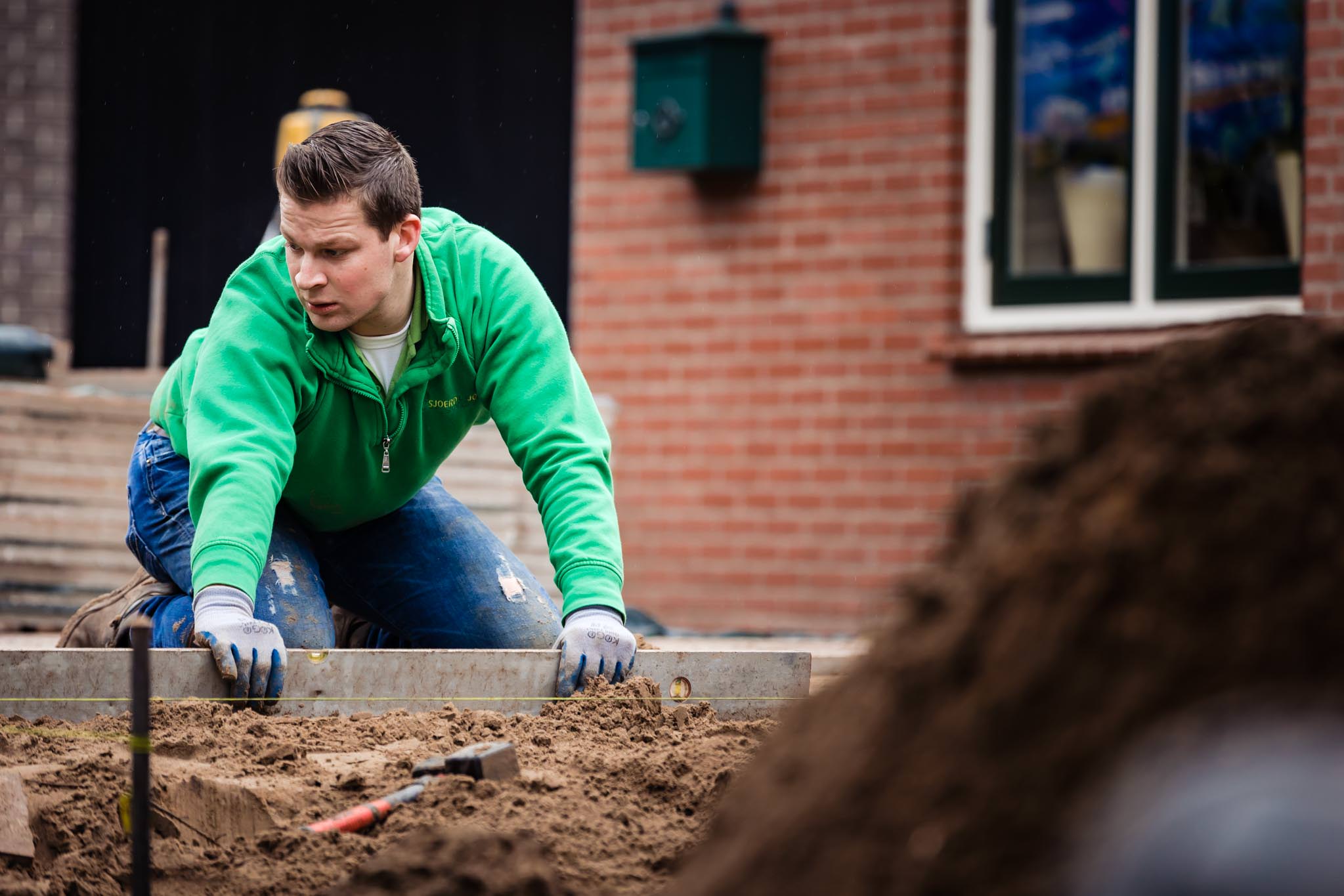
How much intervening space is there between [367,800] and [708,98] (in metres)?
4.96

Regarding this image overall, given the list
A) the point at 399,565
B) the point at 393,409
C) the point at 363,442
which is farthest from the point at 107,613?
the point at 393,409

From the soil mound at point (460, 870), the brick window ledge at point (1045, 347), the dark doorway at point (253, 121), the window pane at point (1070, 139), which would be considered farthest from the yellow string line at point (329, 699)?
the dark doorway at point (253, 121)

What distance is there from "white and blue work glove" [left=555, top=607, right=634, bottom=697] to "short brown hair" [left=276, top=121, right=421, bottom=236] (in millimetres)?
922

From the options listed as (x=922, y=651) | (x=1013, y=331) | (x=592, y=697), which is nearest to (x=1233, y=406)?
(x=922, y=651)

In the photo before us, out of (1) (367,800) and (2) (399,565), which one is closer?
(1) (367,800)

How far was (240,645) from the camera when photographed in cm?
304

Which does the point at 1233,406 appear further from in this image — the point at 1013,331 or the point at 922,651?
the point at 1013,331

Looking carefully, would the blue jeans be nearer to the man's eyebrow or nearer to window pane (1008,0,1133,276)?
the man's eyebrow

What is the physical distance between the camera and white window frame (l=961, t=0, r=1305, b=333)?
6.42 meters

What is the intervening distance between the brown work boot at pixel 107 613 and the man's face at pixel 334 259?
39.9 inches

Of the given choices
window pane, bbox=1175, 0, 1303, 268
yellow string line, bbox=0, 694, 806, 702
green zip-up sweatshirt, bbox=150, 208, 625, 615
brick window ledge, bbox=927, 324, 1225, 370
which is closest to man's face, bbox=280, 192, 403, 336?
green zip-up sweatshirt, bbox=150, 208, 625, 615

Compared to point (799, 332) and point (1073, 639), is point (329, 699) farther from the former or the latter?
point (799, 332)

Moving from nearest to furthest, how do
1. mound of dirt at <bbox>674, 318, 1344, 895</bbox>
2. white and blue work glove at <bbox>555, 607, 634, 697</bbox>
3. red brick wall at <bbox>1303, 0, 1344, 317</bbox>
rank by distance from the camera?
1. mound of dirt at <bbox>674, 318, 1344, 895</bbox>
2. white and blue work glove at <bbox>555, 607, 634, 697</bbox>
3. red brick wall at <bbox>1303, 0, 1344, 317</bbox>

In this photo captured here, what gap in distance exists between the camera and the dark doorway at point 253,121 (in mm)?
8203
